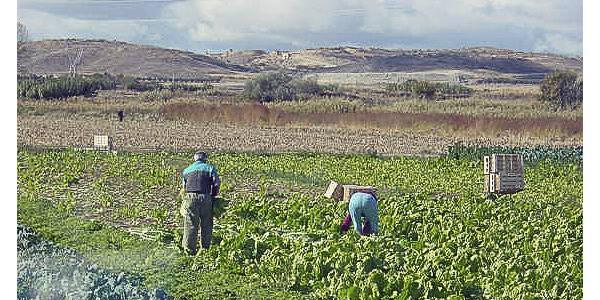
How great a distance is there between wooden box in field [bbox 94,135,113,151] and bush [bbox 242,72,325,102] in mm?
2974

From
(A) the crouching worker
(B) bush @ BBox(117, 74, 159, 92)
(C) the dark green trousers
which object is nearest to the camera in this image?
(A) the crouching worker

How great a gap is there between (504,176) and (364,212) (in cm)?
526

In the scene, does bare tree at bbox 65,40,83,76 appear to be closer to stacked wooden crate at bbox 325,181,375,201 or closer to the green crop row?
stacked wooden crate at bbox 325,181,375,201

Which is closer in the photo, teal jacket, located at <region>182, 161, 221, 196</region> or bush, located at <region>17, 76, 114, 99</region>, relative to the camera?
teal jacket, located at <region>182, 161, 221, 196</region>

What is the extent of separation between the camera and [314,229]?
10203 mm

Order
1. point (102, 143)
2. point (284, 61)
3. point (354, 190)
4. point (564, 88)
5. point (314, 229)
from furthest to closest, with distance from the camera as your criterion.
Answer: point (102, 143)
point (284, 61)
point (564, 88)
point (314, 229)
point (354, 190)

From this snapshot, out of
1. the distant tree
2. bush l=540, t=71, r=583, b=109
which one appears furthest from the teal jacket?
bush l=540, t=71, r=583, b=109

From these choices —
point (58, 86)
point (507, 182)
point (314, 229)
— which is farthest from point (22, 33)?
point (58, 86)

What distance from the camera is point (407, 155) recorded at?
19.4 m

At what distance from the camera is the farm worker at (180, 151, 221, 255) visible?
8.70m

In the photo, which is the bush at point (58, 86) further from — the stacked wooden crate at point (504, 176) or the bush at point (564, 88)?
the bush at point (564, 88)

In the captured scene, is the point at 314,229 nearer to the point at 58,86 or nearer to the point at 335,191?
the point at 335,191

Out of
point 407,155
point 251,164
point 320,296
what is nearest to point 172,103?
point 251,164
